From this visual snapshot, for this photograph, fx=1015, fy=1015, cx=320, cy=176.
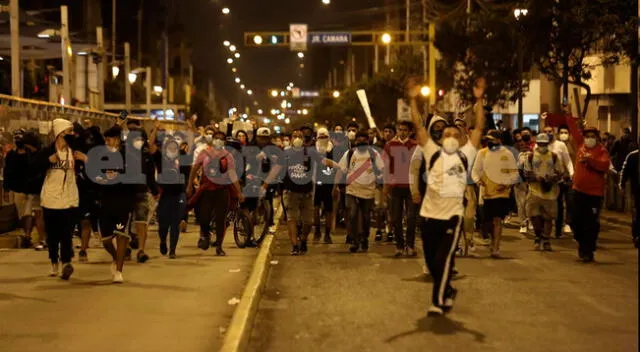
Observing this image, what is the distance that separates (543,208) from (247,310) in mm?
7269

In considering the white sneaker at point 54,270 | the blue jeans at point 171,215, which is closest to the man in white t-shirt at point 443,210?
the white sneaker at point 54,270

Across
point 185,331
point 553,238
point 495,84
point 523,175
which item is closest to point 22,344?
point 185,331

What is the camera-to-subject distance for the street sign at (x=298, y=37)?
39.7 m

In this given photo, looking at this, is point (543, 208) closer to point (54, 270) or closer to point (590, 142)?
point (590, 142)

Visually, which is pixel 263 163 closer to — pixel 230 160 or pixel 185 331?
pixel 230 160

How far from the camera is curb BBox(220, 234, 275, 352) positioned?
328 inches

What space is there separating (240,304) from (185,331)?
114 centimetres

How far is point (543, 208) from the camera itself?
1562 cm

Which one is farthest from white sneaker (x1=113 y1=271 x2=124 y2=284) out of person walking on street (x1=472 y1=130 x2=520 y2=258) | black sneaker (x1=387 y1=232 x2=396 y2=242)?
black sneaker (x1=387 y1=232 x2=396 y2=242)

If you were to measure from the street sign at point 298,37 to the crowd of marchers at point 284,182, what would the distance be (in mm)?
21779

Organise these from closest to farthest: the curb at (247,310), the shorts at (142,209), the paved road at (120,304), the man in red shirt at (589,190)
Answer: the curb at (247,310), the paved road at (120,304), the shorts at (142,209), the man in red shirt at (589,190)

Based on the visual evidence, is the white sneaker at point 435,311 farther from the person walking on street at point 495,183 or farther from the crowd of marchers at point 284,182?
the person walking on street at point 495,183

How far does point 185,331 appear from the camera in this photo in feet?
29.6

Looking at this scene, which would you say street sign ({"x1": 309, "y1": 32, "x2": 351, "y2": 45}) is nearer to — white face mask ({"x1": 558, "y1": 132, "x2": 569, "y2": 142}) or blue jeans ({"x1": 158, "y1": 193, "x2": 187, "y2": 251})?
white face mask ({"x1": 558, "y1": 132, "x2": 569, "y2": 142})
